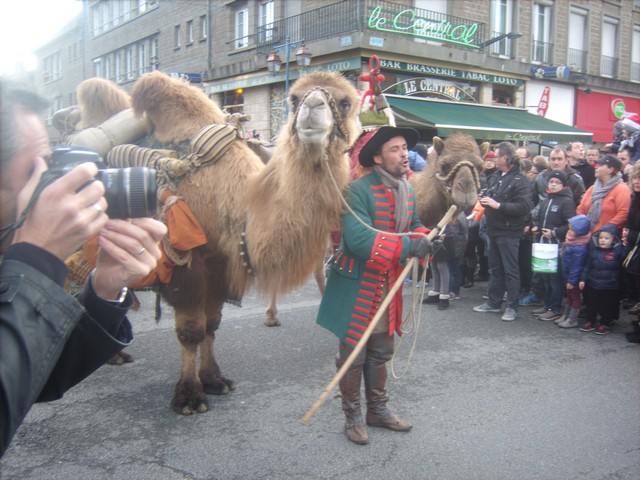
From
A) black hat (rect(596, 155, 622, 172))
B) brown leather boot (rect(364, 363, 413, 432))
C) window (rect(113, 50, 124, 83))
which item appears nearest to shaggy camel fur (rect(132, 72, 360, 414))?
brown leather boot (rect(364, 363, 413, 432))

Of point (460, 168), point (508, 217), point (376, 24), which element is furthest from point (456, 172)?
point (376, 24)

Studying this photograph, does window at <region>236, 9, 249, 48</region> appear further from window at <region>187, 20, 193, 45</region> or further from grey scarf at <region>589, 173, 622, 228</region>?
grey scarf at <region>589, 173, 622, 228</region>

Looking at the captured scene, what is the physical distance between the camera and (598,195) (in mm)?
6520

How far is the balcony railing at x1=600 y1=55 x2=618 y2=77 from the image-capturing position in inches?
918

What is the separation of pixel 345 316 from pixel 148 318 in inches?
155

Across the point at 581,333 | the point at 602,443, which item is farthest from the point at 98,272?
the point at 581,333

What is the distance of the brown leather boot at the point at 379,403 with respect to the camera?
11.5 feet

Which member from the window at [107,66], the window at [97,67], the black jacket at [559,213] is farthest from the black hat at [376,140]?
the window at [97,67]

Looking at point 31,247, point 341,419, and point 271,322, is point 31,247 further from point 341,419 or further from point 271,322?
point 271,322

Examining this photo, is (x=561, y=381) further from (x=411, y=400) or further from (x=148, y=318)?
(x=148, y=318)

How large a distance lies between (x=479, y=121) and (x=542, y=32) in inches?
345

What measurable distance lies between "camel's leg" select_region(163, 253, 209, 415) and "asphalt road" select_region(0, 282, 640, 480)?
0.37 ft

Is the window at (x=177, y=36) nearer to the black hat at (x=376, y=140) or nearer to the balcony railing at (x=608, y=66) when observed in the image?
the balcony railing at (x=608, y=66)

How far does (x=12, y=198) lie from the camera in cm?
113
